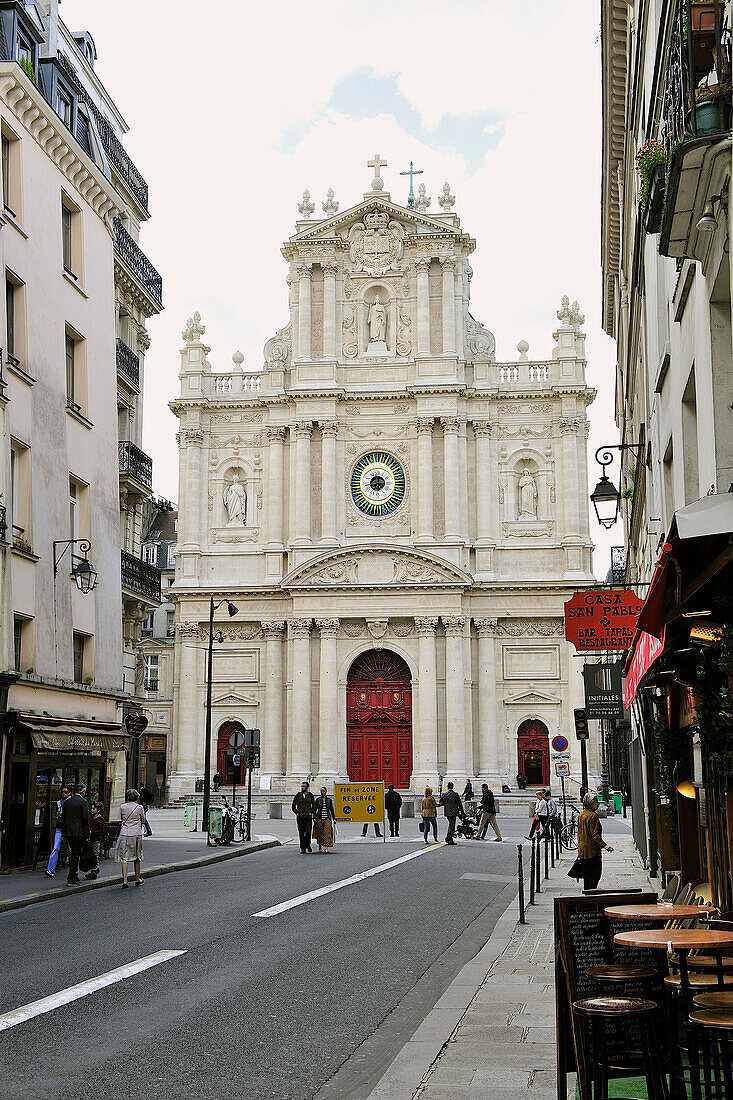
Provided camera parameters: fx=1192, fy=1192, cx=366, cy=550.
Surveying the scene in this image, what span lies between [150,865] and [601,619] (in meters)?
11.2

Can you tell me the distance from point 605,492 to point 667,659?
7607mm

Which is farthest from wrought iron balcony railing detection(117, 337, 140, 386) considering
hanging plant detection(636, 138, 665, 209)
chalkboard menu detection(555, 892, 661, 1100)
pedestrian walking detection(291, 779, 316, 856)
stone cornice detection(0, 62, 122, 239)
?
chalkboard menu detection(555, 892, 661, 1100)

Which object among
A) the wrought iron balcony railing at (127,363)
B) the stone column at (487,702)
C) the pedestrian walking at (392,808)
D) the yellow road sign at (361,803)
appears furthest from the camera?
the stone column at (487,702)

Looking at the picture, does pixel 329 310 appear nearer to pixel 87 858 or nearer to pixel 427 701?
pixel 427 701

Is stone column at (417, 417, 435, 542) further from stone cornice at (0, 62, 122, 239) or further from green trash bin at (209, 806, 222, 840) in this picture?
green trash bin at (209, 806, 222, 840)

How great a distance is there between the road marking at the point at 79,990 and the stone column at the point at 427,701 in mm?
39827

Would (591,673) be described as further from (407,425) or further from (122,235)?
(407,425)

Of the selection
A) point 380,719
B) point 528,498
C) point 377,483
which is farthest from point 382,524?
point 380,719

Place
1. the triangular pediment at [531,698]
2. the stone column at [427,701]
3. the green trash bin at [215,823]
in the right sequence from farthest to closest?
the triangular pediment at [531,698] < the stone column at [427,701] < the green trash bin at [215,823]

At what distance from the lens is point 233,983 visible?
37.7 feet

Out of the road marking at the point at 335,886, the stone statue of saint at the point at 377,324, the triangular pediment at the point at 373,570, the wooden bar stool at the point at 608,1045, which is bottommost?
the road marking at the point at 335,886

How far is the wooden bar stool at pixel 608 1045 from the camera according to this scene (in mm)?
6289

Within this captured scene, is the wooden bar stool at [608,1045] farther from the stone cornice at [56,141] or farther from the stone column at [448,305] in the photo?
the stone column at [448,305]

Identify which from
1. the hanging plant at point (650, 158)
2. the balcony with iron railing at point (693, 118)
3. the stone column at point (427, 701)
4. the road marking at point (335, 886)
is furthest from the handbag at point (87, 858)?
the stone column at point (427, 701)
